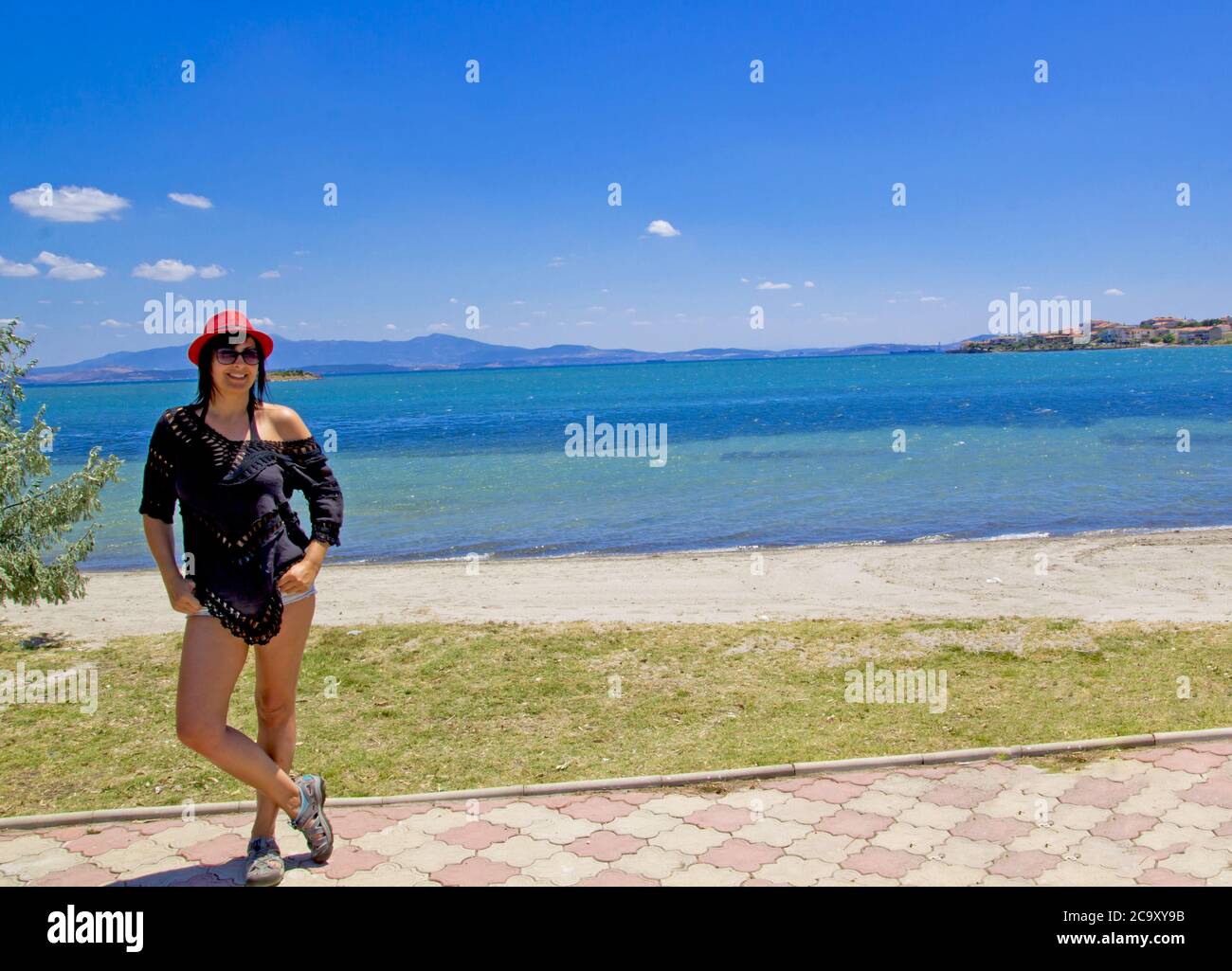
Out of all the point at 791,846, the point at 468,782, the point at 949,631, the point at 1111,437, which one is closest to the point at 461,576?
the point at 949,631

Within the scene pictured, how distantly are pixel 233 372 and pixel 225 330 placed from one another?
0.18 m

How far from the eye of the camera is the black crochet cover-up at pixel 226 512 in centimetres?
373

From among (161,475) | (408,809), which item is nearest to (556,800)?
(408,809)

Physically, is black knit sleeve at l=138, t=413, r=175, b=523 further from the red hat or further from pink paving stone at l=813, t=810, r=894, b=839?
pink paving stone at l=813, t=810, r=894, b=839

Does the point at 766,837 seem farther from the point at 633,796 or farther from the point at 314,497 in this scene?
the point at 314,497

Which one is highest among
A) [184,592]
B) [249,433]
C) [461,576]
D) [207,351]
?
[207,351]

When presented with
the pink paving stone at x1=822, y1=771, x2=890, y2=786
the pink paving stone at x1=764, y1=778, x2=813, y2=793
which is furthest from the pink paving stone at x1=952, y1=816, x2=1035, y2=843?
the pink paving stone at x1=764, y1=778, x2=813, y2=793

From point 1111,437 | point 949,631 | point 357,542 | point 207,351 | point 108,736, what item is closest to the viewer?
point 207,351

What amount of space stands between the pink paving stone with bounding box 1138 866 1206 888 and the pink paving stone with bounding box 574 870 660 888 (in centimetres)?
211

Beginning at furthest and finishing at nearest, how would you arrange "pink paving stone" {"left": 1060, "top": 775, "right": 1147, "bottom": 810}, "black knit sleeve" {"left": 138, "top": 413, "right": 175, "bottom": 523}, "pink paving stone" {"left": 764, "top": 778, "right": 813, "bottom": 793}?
"pink paving stone" {"left": 764, "top": 778, "right": 813, "bottom": 793}
"pink paving stone" {"left": 1060, "top": 775, "right": 1147, "bottom": 810}
"black knit sleeve" {"left": 138, "top": 413, "right": 175, "bottom": 523}

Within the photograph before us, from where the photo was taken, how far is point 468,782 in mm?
5418

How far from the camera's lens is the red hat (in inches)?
151
